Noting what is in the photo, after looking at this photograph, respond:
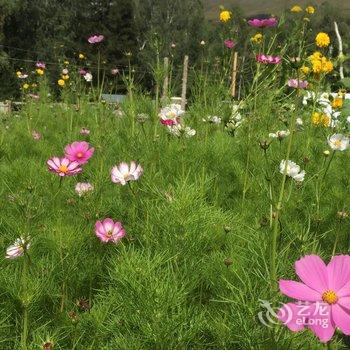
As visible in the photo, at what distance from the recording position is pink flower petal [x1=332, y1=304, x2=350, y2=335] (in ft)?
1.73

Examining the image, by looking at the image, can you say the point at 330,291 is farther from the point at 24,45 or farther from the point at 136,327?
the point at 24,45

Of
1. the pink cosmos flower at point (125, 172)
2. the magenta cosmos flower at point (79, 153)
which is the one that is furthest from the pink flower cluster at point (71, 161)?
the pink cosmos flower at point (125, 172)

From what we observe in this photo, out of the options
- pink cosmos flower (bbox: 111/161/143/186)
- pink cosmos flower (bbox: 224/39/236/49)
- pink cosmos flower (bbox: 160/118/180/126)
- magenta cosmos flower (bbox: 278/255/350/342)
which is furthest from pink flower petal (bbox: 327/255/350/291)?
pink cosmos flower (bbox: 224/39/236/49)

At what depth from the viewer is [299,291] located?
56 centimetres

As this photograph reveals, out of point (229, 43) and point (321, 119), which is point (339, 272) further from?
point (321, 119)

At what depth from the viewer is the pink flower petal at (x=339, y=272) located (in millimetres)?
580

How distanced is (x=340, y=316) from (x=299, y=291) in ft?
0.17

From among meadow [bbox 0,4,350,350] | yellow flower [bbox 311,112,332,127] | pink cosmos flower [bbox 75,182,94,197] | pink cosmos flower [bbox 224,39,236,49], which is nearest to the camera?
meadow [bbox 0,4,350,350]

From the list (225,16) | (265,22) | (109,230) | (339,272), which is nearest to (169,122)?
(265,22)

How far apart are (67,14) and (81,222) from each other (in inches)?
1033

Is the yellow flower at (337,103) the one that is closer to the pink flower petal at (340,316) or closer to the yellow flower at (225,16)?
the yellow flower at (225,16)

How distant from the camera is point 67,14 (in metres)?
25.6

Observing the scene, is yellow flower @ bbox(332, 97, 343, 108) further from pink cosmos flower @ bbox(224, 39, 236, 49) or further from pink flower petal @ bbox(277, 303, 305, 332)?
pink flower petal @ bbox(277, 303, 305, 332)

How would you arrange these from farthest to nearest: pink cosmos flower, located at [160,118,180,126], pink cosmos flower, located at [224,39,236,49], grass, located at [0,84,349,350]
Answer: pink cosmos flower, located at [224,39,236,49]
pink cosmos flower, located at [160,118,180,126]
grass, located at [0,84,349,350]
